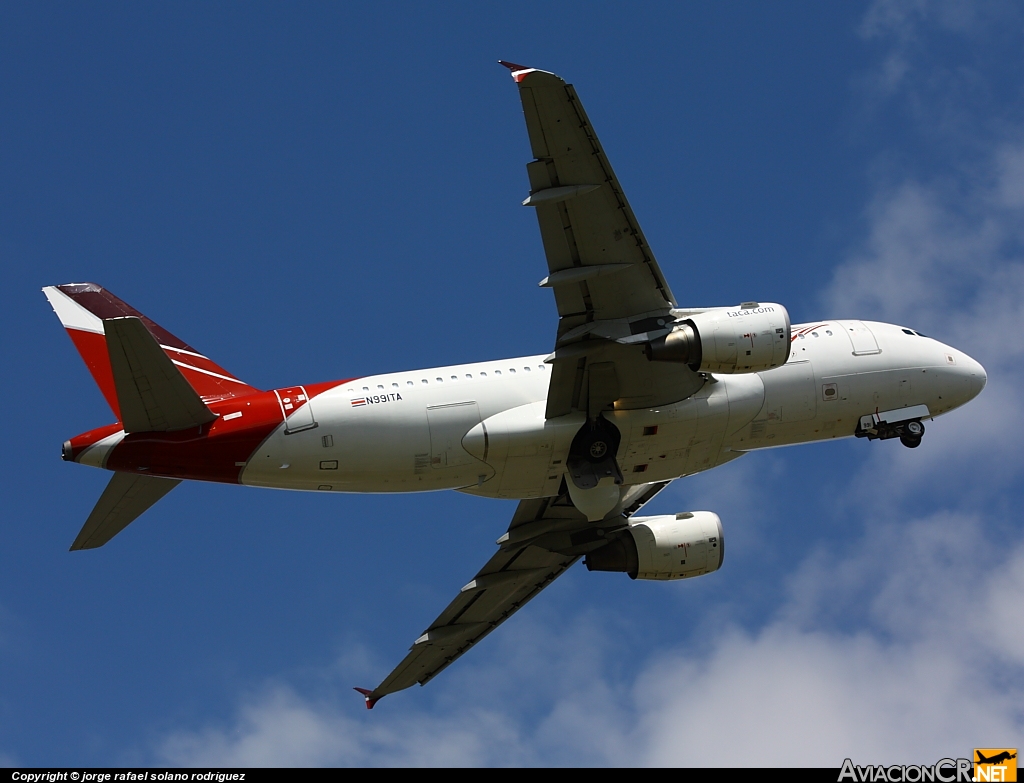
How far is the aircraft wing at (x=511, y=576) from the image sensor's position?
39.1 m

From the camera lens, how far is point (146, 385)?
95.1 feet

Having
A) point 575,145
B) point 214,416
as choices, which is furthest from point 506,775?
point 575,145

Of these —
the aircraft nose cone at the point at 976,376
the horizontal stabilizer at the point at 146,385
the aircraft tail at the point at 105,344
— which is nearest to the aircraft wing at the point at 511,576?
the aircraft nose cone at the point at 976,376

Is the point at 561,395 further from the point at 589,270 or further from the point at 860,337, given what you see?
the point at 860,337

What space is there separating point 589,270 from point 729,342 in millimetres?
3896

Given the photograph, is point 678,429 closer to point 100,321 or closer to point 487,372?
point 487,372

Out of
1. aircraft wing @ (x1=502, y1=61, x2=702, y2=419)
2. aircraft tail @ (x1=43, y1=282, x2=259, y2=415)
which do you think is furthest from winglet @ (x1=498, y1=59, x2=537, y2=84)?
aircraft tail @ (x1=43, y1=282, x2=259, y2=415)

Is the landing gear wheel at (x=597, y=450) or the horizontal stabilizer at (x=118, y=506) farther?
the landing gear wheel at (x=597, y=450)

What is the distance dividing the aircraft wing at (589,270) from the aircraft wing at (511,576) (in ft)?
23.9

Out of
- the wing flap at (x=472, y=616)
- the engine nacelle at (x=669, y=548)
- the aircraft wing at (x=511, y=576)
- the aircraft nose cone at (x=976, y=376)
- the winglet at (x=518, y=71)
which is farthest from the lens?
the wing flap at (x=472, y=616)

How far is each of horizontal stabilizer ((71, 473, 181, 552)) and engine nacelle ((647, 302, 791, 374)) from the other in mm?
12741

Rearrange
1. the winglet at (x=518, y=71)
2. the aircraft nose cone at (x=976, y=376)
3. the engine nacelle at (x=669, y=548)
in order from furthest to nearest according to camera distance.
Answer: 1. the engine nacelle at (x=669, y=548)
2. the aircraft nose cone at (x=976, y=376)
3. the winglet at (x=518, y=71)

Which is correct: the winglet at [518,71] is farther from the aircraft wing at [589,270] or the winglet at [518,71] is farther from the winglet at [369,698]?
the winglet at [369,698]

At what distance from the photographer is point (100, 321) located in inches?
1326
